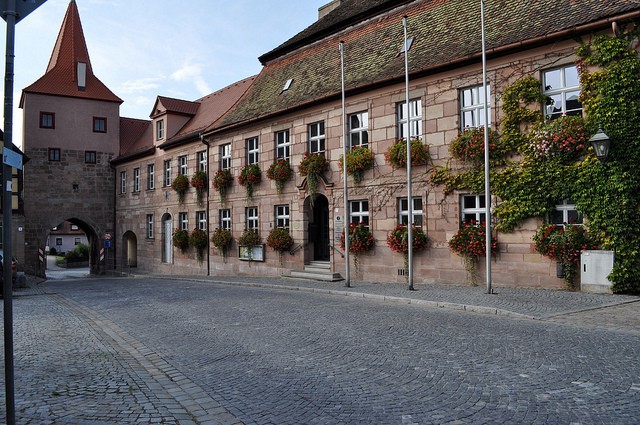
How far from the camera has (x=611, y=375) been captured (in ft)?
17.6

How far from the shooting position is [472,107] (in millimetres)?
14031

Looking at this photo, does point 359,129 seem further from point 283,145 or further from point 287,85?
point 287,85

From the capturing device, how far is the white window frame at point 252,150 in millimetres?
21328

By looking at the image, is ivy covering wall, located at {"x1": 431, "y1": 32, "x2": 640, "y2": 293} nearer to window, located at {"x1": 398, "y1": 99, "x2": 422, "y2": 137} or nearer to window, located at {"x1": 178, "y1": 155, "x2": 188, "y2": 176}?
window, located at {"x1": 398, "y1": 99, "x2": 422, "y2": 137}

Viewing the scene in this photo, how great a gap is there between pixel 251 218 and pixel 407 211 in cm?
820

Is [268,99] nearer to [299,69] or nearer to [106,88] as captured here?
[299,69]

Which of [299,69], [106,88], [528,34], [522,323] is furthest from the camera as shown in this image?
[106,88]

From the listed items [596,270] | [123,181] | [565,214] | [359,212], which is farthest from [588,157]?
[123,181]

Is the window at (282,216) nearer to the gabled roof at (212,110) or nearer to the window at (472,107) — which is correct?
the gabled roof at (212,110)

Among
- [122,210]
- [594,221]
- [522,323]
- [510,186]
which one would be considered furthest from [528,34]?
[122,210]

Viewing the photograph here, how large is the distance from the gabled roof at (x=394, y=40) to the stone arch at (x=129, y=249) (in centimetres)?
1519

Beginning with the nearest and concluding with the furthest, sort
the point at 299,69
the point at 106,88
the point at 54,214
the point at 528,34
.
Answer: the point at 528,34 → the point at 299,69 → the point at 54,214 → the point at 106,88

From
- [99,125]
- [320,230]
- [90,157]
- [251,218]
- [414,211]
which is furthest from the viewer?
[99,125]

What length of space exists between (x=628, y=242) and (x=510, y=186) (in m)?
2.91
